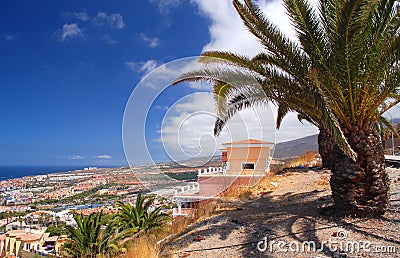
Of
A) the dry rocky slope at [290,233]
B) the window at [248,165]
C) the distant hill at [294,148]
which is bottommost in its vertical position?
the dry rocky slope at [290,233]

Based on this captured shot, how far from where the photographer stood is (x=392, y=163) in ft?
37.7

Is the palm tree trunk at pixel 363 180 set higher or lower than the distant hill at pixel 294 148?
lower

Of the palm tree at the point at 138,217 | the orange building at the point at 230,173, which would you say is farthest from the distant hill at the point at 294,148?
the palm tree at the point at 138,217

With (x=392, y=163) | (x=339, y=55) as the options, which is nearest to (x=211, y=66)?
(x=339, y=55)

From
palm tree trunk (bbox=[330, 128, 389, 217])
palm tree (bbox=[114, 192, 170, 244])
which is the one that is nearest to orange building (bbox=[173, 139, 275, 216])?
palm tree (bbox=[114, 192, 170, 244])

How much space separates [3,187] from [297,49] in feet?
172

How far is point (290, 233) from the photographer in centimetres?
435

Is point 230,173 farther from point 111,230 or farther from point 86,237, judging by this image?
point 86,237

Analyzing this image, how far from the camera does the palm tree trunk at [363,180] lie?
4.70 m

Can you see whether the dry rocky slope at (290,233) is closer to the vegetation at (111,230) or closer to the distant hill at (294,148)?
the vegetation at (111,230)

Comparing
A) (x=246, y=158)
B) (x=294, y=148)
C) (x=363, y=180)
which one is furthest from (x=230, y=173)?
(x=363, y=180)

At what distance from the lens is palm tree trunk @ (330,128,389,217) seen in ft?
15.4

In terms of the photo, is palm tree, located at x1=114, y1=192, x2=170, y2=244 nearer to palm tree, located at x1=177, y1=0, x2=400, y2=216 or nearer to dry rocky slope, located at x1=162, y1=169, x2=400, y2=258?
dry rocky slope, located at x1=162, y1=169, x2=400, y2=258

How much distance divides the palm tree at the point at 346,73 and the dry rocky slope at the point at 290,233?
1.67ft
